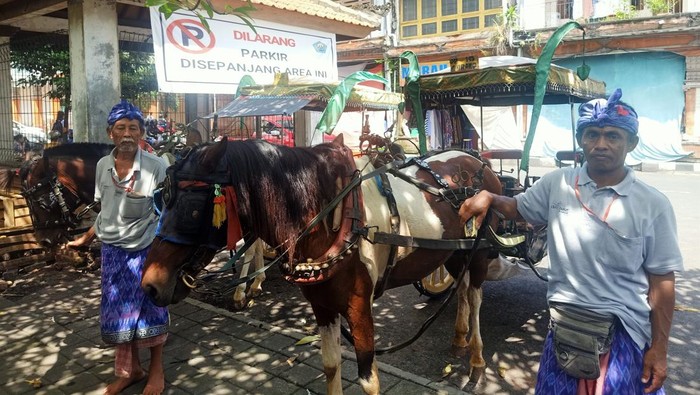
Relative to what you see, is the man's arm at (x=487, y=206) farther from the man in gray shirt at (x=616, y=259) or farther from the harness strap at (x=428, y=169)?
the harness strap at (x=428, y=169)

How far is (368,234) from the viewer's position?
2.65 metres

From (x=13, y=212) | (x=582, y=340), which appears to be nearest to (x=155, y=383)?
(x=582, y=340)

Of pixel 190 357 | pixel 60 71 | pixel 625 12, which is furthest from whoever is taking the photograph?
pixel 625 12

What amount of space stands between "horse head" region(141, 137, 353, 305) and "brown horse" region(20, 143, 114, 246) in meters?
2.71

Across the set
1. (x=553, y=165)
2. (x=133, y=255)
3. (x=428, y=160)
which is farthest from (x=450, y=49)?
(x=133, y=255)

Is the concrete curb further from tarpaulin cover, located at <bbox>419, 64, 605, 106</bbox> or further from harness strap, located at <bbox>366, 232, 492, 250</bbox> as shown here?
tarpaulin cover, located at <bbox>419, 64, 605, 106</bbox>

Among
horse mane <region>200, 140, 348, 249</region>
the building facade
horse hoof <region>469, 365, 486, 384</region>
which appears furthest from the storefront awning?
the building facade

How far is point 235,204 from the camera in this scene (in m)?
2.26

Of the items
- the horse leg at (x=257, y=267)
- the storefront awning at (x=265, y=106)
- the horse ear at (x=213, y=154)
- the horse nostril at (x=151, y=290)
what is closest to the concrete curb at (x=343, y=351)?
the horse leg at (x=257, y=267)

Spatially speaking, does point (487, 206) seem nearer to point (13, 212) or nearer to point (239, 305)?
point (239, 305)

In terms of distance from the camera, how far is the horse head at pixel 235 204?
2.17 meters

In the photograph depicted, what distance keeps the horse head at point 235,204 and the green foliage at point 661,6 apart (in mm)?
18656

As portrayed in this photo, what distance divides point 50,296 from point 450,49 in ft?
54.2

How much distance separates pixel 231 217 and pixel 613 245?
64.7 inches
